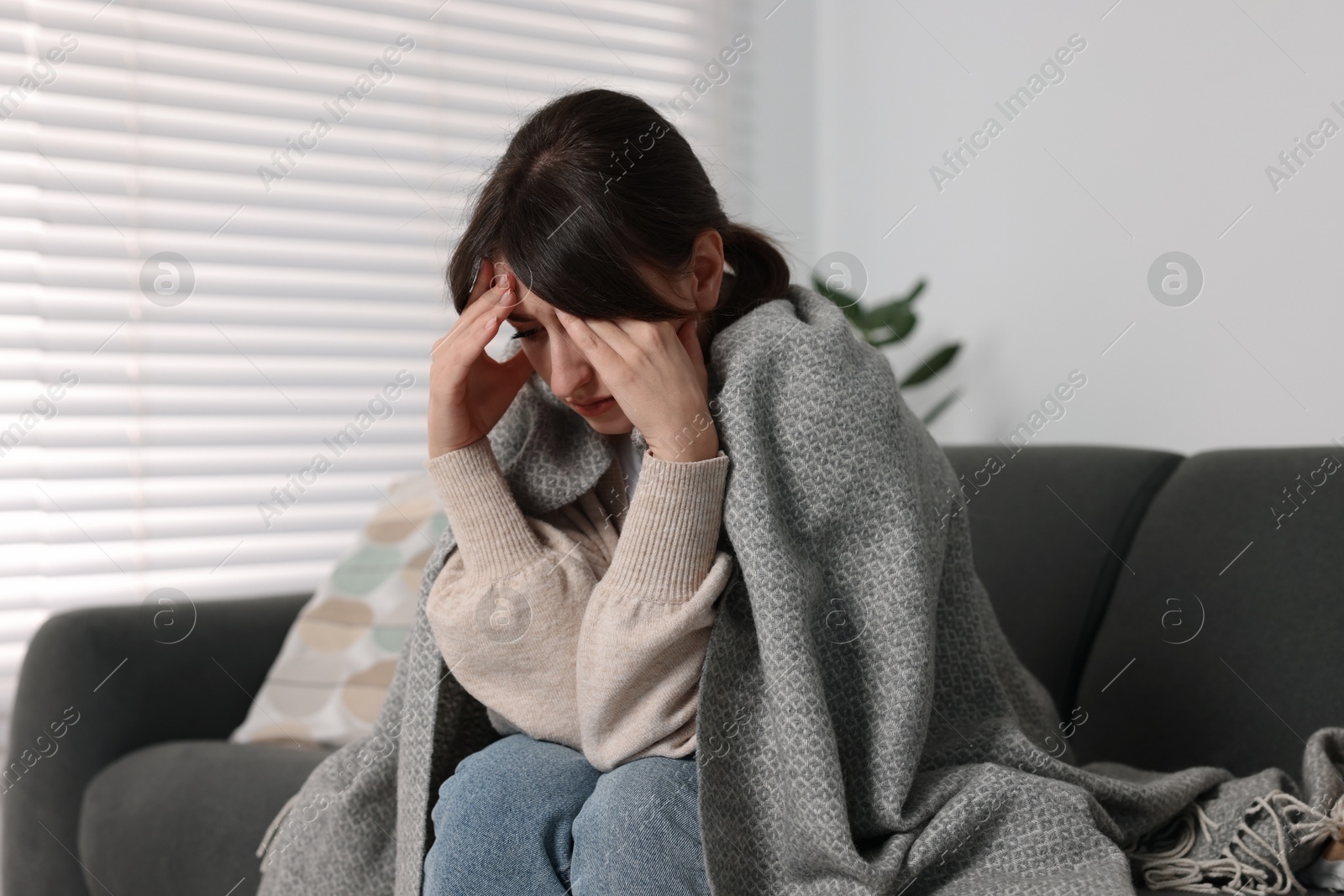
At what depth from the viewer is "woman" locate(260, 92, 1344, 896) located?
0.80 m

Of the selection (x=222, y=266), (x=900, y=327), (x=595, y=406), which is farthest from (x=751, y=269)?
(x=222, y=266)

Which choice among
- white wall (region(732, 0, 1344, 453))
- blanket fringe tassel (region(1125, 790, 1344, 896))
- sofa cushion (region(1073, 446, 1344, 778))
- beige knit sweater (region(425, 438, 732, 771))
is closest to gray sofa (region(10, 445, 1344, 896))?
sofa cushion (region(1073, 446, 1344, 778))

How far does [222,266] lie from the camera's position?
6.20 feet

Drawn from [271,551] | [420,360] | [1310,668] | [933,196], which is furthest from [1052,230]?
[271,551]

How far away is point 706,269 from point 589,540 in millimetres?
278

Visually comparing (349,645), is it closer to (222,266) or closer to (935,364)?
(222,266)

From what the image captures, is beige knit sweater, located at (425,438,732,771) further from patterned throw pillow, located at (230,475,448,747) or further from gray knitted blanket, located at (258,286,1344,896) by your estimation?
patterned throw pillow, located at (230,475,448,747)

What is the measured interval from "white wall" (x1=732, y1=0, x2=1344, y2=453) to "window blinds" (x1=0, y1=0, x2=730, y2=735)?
2.17 ft

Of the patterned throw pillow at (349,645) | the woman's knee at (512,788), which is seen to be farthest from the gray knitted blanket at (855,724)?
the patterned throw pillow at (349,645)

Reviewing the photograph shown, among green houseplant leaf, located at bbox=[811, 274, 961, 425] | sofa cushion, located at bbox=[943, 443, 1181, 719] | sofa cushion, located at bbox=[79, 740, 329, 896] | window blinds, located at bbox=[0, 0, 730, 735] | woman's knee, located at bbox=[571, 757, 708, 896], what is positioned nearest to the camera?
woman's knee, located at bbox=[571, 757, 708, 896]

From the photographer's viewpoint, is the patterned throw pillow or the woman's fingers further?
the patterned throw pillow

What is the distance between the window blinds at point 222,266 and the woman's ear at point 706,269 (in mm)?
899

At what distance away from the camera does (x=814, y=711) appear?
2.64ft

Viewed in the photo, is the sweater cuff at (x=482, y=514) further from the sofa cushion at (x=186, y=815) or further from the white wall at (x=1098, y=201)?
the white wall at (x=1098, y=201)
